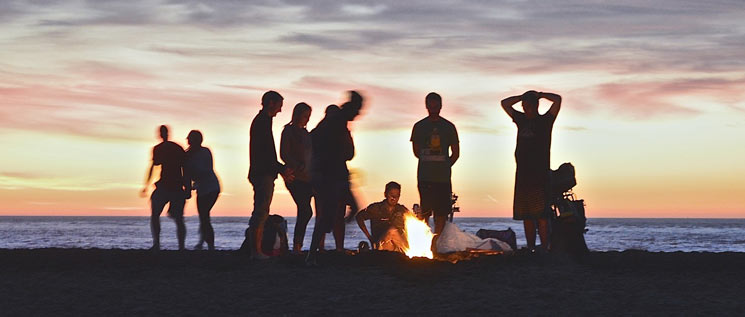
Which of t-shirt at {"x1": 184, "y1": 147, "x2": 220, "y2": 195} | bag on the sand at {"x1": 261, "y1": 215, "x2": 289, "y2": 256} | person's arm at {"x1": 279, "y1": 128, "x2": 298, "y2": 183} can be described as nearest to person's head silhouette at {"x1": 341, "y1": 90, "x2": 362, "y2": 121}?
person's arm at {"x1": 279, "y1": 128, "x2": 298, "y2": 183}

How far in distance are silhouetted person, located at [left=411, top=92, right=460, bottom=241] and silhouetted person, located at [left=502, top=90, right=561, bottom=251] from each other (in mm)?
810

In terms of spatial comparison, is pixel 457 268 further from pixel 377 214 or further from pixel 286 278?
pixel 377 214

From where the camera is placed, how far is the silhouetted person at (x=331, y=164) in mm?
10438

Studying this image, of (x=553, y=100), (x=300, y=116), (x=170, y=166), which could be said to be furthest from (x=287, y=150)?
(x=553, y=100)

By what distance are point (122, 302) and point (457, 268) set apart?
3.60m

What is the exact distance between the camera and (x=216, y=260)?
35.6 ft

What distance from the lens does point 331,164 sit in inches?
416

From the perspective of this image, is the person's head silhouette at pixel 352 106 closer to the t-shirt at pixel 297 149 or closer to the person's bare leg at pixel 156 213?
the t-shirt at pixel 297 149

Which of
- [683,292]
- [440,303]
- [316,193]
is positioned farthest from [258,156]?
[683,292]

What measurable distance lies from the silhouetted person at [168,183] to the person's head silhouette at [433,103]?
4129 millimetres

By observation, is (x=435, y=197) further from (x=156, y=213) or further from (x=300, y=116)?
(x=156, y=213)

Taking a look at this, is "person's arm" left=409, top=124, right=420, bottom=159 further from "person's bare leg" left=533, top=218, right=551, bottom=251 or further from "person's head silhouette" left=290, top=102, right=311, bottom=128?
"person's bare leg" left=533, top=218, right=551, bottom=251

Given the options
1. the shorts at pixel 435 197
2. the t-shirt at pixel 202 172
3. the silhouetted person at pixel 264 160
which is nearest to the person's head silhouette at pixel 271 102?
the silhouetted person at pixel 264 160

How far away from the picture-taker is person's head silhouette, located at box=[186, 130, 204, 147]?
13.2 metres
